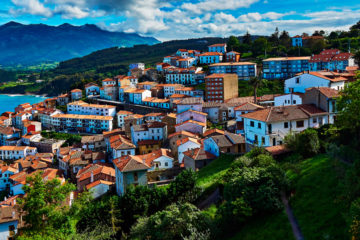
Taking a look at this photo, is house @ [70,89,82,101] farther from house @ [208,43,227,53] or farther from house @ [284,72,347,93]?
house @ [284,72,347,93]

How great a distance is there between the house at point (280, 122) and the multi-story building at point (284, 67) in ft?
157

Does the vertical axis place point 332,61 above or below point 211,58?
below

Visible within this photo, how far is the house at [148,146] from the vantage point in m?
51.6

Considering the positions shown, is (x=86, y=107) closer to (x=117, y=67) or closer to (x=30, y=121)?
(x=30, y=121)

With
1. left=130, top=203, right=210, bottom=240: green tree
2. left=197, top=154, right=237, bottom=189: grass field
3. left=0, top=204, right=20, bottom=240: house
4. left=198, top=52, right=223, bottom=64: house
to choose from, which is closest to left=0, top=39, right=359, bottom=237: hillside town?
left=0, top=204, right=20, bottom=240: house

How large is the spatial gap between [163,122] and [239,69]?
3293cm

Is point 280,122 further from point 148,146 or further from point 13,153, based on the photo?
point 13,153

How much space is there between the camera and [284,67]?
74750mm

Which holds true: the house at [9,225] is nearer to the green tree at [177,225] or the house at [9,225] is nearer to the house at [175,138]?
the green tree at [177,225]

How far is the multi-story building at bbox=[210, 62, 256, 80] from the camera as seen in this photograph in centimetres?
7844

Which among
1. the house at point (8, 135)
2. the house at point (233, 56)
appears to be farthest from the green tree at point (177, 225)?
the house at point (233, 56)

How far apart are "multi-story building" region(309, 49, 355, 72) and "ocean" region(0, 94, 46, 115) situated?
11374 centimetres

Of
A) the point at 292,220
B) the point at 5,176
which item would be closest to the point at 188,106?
the point at 5,176

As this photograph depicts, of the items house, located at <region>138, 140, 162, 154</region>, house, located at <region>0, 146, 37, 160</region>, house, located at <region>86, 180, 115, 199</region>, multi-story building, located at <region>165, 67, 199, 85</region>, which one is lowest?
house, located at <region>0, 146, 37, 160</region>
